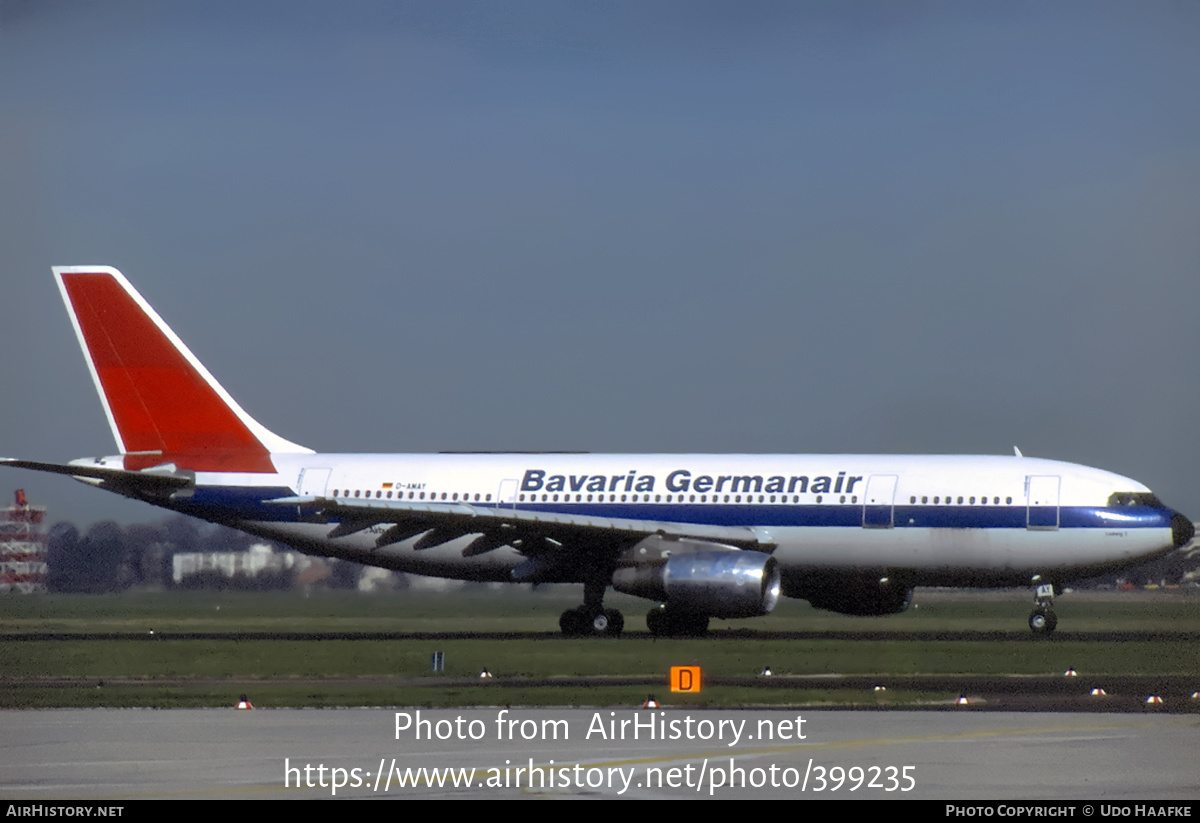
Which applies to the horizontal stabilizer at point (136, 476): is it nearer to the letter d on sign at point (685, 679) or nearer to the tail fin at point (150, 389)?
the tail fin at point (150, 389)

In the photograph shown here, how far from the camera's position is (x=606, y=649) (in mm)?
31031

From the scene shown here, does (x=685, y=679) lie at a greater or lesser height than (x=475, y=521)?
lesser

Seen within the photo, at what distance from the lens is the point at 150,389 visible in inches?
1665

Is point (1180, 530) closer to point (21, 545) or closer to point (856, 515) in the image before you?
point (856, 515)

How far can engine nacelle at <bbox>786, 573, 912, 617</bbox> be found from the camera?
122 ft

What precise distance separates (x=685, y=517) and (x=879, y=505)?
13.4 ft

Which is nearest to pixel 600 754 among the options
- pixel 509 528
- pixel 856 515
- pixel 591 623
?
pixel 509 528

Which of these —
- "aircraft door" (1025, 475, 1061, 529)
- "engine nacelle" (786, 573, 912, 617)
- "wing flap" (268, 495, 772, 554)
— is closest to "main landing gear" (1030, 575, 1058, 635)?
"aircraft door" (1025, 475, 1061, 529)

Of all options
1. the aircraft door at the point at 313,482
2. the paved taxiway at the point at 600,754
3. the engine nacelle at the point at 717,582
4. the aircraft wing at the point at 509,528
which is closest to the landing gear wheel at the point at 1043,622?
the aircraft wing at the point at 509,528

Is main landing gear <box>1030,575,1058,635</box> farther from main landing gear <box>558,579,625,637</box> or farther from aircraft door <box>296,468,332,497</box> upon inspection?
aircraft door <box>296,468,332,497</box>

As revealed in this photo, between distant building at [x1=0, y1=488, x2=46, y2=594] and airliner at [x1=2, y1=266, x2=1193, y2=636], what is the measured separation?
98.9 ft

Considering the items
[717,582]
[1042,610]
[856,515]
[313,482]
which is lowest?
[717,582]

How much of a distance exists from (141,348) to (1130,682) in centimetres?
2663

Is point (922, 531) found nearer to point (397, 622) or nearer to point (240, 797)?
point (397, 622)
